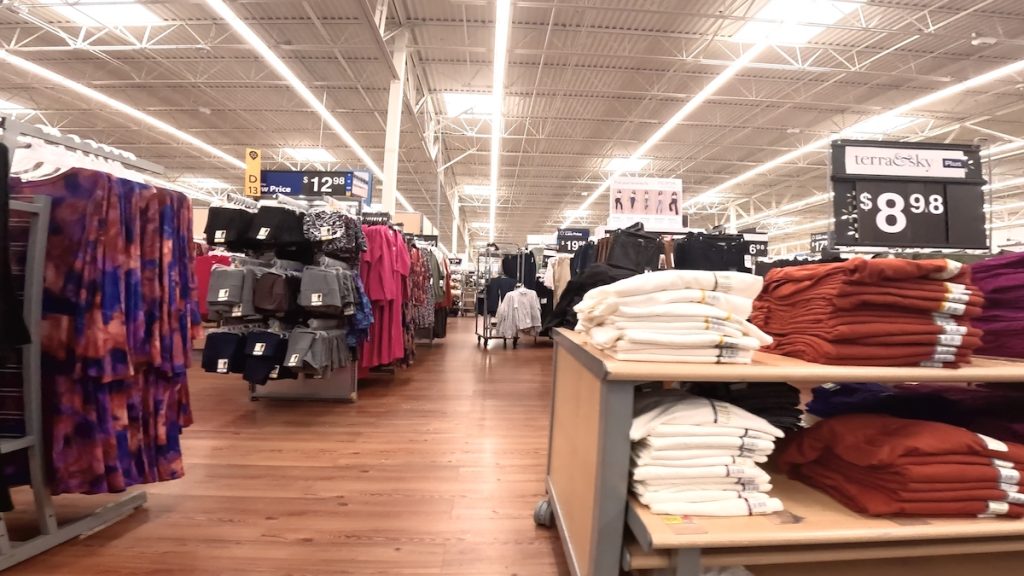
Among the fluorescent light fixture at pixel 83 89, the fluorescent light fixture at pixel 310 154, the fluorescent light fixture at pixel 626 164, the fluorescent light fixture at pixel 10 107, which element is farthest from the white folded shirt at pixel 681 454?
the fluorescent light fixture at pixel 10 107

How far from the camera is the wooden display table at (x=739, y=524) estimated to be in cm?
94

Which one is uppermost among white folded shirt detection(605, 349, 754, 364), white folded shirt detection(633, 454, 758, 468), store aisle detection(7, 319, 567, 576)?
white folded shirt detection(605, 349, 754, 364)

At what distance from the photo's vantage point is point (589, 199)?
16.5 meters

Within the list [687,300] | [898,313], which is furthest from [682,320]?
[898,313]

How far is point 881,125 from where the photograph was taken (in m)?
9.76

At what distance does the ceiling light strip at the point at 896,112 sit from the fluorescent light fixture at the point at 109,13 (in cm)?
912

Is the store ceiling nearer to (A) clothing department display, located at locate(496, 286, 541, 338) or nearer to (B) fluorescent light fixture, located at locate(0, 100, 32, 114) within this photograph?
(B) fluorescent light fixture, located at locate(0, 100, 32, 114)

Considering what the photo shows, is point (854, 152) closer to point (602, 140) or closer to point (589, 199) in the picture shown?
point (602, 140)

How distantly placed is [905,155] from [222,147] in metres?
15.1

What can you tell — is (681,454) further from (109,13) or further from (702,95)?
(109,13)

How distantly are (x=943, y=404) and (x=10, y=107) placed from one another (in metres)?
15.7

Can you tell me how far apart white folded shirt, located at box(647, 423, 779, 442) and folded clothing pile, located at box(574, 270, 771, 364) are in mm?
157

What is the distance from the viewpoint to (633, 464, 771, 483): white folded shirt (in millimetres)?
1021

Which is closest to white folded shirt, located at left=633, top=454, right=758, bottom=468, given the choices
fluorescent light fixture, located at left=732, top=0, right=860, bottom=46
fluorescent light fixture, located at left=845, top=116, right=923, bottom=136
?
fluorescent light fixture, located at left=732, top=0, right=860, bottom=46
